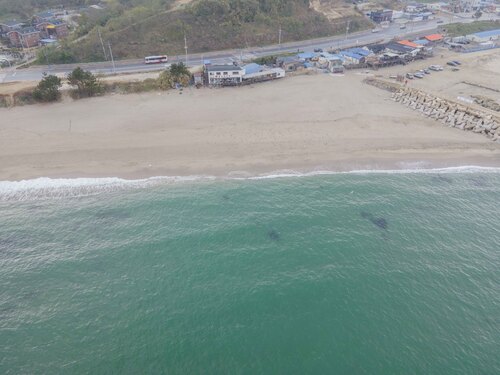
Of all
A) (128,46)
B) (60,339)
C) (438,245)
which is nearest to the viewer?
(60,339)

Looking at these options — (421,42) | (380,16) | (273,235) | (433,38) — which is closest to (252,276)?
(273,235)

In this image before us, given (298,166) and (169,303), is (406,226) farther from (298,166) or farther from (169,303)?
(169,303)

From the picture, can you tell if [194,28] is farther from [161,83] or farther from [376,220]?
[376,220]

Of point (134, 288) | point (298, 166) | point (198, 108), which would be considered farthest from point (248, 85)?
point (134, 288)

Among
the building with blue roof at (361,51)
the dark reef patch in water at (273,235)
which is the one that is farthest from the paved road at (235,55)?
the dark reef patch in water at (273,235)

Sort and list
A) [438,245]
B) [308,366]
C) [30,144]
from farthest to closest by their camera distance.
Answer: [30,144], [438,245], [308,366]
